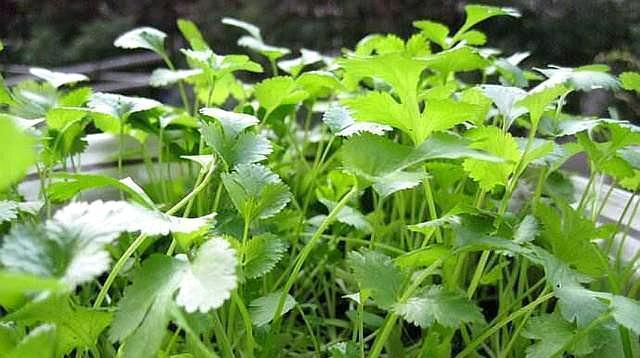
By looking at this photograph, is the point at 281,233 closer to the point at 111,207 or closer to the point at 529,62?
the point at 111,207

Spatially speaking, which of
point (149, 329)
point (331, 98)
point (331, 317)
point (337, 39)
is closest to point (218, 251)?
point (149, 329)

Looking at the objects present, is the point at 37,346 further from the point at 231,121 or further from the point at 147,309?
the point at 231,121

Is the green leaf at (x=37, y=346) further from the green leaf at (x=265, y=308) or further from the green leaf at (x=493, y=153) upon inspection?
the green leaf at (x=493, y=153)

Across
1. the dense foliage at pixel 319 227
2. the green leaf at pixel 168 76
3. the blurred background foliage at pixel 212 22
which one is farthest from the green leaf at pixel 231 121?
the blurred background foliage at pixel 212 22

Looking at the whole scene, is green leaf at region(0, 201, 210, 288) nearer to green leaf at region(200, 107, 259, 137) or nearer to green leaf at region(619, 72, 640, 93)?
green leaf at region(200, 107, 259, 137)

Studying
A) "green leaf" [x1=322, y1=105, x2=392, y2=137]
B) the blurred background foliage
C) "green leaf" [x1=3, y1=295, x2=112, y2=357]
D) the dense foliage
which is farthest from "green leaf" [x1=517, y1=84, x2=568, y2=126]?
the blurred background foliage
